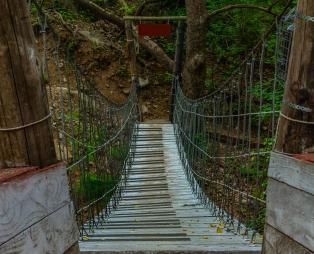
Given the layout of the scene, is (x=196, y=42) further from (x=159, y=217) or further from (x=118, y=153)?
(x=159, y=217)

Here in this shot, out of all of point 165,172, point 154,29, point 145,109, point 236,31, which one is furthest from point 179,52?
point 165,172

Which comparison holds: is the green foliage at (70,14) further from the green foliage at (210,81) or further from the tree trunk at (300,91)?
the tree trunk at (300,91)

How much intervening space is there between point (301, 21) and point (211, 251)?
88 cm

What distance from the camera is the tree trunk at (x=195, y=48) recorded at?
Answer: 545cm

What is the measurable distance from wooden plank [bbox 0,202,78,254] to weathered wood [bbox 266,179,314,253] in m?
0.54

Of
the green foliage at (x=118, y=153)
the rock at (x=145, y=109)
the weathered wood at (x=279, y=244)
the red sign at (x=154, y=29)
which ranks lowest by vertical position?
the rock at (x=145, y=109)

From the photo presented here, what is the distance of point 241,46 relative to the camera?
22.7 ft

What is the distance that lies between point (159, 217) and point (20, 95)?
182 cm

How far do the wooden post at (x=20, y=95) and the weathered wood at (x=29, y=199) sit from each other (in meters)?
0.06

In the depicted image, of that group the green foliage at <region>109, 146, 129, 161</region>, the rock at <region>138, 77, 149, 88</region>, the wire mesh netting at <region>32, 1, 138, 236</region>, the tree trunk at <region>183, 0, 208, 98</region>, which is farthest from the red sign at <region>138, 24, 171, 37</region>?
the rock at <region>138, 77, 149, 88</region>

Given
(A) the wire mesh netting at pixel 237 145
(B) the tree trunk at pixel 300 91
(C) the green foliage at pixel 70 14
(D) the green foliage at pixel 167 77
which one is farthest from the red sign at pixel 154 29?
(B) the tree trunk at pixel 300 91

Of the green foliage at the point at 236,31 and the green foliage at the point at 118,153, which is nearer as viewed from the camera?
the green foliage at the point at 118,153

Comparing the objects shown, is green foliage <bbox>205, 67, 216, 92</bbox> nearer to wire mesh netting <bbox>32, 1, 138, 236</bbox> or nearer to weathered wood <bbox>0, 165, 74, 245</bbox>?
wire mesh netting <bbox>32, 1, 138, 236</bbox>

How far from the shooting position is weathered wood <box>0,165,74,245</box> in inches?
35.5
